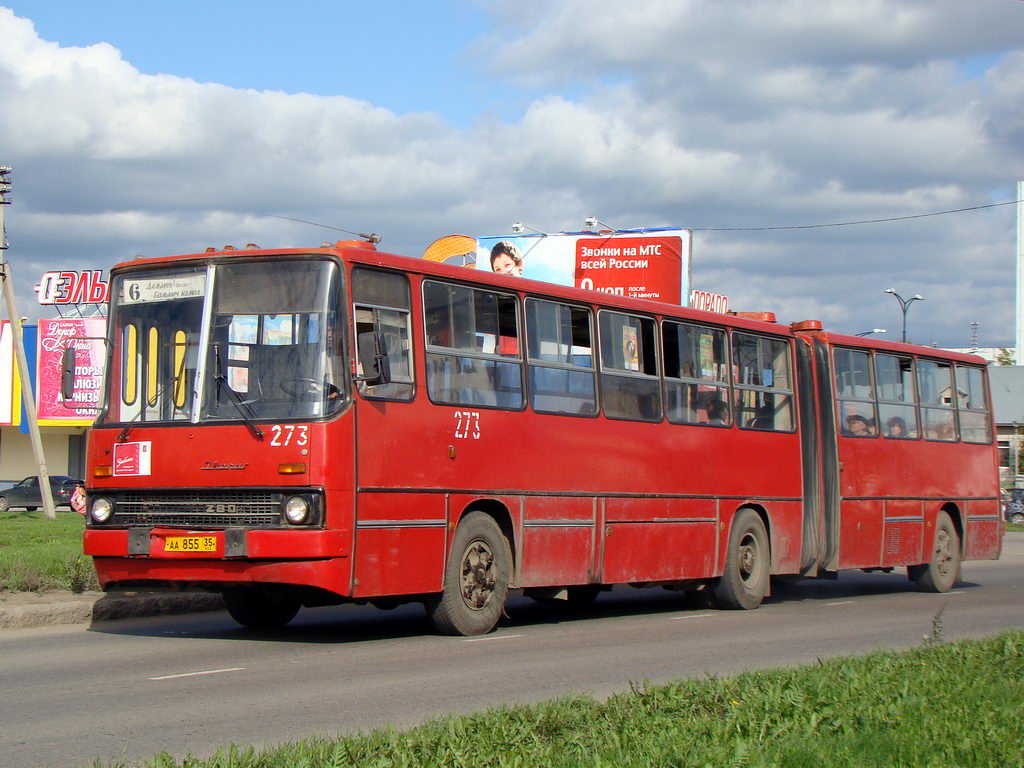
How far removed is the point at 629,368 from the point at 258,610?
15.1 ft

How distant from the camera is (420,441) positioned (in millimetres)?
11398

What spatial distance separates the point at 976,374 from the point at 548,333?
35.5ft

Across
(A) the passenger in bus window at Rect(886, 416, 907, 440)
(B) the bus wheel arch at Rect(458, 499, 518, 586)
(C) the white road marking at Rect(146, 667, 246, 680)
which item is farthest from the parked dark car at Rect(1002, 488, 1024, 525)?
(C) the white road marking at Rect(146, 667, 246, 680)

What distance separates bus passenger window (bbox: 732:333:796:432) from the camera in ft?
53.3

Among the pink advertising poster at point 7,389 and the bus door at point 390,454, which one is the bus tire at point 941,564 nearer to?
the bus door at point 390,454

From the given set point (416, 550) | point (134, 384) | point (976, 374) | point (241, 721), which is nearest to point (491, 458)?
point (416, 550)

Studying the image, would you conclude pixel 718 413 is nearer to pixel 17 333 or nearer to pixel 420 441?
pixel 420 441

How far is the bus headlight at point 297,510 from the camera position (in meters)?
10.4

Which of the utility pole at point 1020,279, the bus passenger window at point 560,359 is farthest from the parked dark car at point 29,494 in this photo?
the utility pole at point 1020,279

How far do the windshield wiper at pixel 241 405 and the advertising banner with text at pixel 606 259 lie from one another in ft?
83.9

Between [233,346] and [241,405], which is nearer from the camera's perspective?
[241,405]

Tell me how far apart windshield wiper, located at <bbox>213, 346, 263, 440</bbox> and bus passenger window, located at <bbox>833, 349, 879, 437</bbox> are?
9.43m

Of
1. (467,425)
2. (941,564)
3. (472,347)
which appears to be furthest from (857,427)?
(467,425)

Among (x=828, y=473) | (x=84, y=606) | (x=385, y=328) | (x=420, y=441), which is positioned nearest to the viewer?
(x=385, y=328)
